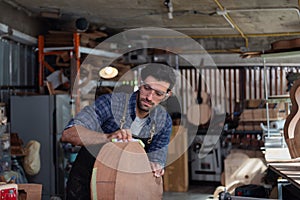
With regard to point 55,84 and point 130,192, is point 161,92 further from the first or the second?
point 55,84

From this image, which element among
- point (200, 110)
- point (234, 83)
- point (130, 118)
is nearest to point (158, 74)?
point (130, 118)

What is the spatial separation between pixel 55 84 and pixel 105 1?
147 centimetres

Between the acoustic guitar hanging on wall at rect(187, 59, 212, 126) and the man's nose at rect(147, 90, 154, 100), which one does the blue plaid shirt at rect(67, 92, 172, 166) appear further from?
the acoustic guitar hanging on wall at rect(187, 59, 212, 126)

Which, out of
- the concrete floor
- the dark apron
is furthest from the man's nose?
the concrete floor

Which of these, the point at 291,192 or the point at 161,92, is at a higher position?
the point at 161,92

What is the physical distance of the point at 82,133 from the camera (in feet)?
6.89

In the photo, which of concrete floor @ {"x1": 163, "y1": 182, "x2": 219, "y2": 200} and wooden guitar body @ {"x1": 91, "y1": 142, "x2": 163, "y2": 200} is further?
concrete floor @ {"x1": 163, "y1": 182, "x2": 219, "y2": 200}

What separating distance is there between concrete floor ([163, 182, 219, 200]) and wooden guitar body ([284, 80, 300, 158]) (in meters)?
4.61

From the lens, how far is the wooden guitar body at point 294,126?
7.58 feet

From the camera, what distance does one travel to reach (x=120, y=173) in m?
1.79

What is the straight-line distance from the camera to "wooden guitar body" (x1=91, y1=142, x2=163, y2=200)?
176cm

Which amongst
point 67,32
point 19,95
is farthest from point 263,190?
point 67,32

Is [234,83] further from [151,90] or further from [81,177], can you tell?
[81,177]

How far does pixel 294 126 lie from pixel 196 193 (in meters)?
5.27
